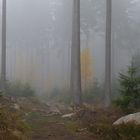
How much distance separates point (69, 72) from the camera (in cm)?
4481

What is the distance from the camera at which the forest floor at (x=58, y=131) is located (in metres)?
9.42

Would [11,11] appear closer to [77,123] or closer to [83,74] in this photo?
[83,74]

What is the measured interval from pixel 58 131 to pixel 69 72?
3439cm

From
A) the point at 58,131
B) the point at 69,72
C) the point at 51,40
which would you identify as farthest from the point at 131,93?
the point at 51,40

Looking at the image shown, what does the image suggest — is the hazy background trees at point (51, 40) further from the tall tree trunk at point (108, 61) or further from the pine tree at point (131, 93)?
the pine tree at point (131, 93)

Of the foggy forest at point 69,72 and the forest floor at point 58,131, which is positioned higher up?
the foggy forest at point 69,72

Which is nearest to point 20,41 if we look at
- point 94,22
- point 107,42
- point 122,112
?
point 94,22

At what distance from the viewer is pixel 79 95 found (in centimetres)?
1942

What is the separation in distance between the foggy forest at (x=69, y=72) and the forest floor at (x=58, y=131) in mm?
25

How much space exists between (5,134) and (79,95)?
38.8 feet

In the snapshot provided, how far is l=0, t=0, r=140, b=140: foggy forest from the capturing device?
10219 mm

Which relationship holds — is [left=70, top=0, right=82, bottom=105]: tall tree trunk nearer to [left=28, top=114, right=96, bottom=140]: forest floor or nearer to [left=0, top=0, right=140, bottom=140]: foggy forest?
[left=0, top=0, right=140, bottom=140]: foggy forest

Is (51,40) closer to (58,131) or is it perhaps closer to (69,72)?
(69,72)

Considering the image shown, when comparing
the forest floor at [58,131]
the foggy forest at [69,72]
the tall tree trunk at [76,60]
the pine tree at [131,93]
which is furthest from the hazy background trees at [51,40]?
the forest floor at [58,131]
